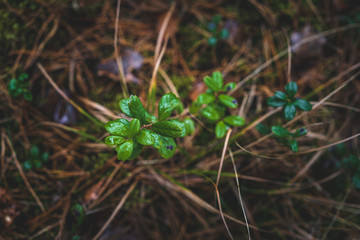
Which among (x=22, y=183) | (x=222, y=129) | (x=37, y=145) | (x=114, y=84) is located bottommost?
(x=222, y=129)

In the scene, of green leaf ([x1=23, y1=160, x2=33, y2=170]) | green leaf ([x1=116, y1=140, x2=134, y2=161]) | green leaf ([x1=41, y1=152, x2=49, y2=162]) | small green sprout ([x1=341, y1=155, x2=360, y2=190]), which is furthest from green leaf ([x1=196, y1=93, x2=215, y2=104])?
green leaf ([x1=23, y1=160, x2=33, y2=170])

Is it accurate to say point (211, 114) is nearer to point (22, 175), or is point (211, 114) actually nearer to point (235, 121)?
point (235, 121)

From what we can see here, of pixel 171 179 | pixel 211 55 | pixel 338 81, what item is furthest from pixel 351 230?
pixel 211 55

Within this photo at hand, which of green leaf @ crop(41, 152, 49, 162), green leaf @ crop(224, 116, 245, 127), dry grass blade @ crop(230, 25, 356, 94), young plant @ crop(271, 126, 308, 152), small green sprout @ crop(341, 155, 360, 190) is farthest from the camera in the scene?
dry grass blade @ crop(230, 25, 356, 94)

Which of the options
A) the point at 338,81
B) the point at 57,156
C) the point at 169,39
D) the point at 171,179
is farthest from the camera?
the point at 169,39

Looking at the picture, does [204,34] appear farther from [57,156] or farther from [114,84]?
[57,156]

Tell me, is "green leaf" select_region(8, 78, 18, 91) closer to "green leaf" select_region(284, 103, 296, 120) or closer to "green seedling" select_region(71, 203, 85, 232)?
"green seedling" select_region(71, 203, 85, 232)
